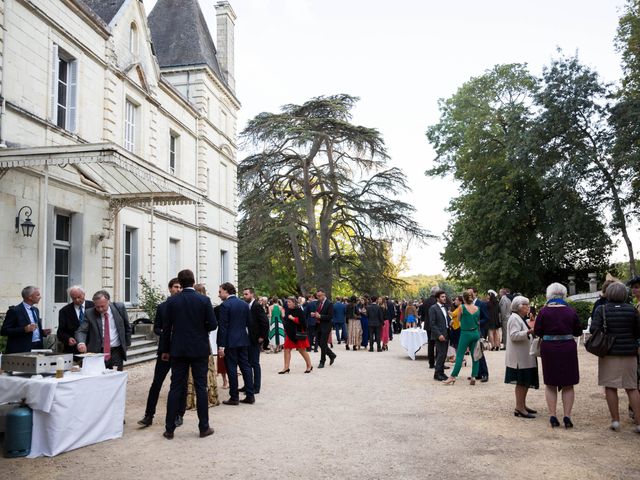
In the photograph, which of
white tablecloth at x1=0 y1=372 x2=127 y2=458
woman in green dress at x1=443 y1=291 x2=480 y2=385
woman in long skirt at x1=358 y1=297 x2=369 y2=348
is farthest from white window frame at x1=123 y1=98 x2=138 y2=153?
white tablecloth at x1=0 y1=372 x2=127 y2=458

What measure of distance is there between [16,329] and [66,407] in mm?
1812

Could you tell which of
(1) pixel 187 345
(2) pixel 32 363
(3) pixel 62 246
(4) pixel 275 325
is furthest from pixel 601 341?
(3) pixel 62 246

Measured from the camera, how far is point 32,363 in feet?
20.5

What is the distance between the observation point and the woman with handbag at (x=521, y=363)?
7695 mm


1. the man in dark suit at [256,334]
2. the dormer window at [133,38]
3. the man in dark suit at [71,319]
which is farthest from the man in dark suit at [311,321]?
the man in dark suit at [71,319]

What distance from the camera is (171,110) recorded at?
68.1 ft

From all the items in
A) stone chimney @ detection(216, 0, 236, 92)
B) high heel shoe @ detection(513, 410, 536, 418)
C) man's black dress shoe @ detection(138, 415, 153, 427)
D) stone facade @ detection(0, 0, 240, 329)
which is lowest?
high heel shoe @ detection(513, 410, 536, 418)

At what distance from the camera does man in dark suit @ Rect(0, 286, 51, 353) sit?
24.0 feet

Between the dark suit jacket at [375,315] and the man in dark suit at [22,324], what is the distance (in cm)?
1171

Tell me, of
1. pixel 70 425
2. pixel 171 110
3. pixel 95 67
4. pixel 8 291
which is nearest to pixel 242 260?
pixel 171 110

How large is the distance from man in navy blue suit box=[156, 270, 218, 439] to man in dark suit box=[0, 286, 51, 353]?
1854 millimetres

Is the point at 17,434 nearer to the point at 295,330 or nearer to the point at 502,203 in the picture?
the point at 295,330

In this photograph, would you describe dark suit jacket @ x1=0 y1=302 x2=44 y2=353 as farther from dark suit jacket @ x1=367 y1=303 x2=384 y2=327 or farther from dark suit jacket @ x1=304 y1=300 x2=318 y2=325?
dark suit jacket @ x1=367 y1=303 x2=384 y2=327

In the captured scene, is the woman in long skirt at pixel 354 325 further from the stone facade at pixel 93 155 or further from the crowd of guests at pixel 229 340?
the crowd of guests at pixel 229 340
